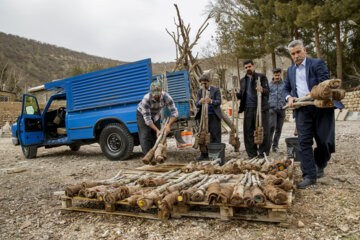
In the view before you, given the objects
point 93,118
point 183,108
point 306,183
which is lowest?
point 306,183

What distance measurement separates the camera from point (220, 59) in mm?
26344

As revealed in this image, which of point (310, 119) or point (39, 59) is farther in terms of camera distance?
point (39, 59)

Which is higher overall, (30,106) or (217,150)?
(30,106)

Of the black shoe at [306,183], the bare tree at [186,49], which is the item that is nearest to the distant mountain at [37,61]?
the bare tree at [186,49]

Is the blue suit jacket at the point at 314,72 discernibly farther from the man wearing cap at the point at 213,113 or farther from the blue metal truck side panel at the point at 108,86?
the blue metal truck side panel at the point at 108,86

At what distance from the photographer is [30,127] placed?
7598 mm

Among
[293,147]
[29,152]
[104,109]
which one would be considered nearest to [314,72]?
[293,147]

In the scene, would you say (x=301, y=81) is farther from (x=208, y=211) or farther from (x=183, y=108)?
(x=183, y=108)

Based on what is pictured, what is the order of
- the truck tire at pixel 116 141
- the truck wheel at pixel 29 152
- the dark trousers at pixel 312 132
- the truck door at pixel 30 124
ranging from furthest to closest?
the truck wheel at pixel 29 152
the truck door at pixel 30 124
the truck tire at pixel 116 141
the dark trousers at pixel 312 132

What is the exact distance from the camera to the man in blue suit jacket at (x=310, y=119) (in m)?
3.47

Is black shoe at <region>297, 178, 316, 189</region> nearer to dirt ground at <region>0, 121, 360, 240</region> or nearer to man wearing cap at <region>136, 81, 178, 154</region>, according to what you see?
Result: dirt ground at <region>0, 121, 360, 240</region>

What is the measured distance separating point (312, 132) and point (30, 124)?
724cm

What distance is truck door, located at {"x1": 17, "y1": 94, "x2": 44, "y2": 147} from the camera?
743 centimetres

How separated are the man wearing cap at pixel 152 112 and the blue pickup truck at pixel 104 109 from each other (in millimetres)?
630
